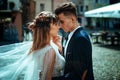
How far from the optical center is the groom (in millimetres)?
2895

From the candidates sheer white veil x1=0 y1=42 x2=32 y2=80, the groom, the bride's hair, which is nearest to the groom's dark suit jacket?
the groom

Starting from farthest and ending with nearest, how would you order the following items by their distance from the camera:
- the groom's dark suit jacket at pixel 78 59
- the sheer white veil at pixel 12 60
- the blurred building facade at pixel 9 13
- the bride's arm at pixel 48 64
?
1. the blurred building facade at pixel 9 13
2. the sheer white veil at pixel 12 60
3. the bride's arm at pixel 48 64
4. the groom's dark suit jacket at pixel 78 59

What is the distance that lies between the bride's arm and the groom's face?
0.79ft

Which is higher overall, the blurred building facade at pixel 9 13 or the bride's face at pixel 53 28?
the bride's face at pixel 53 28

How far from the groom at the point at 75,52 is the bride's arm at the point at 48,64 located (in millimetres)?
86

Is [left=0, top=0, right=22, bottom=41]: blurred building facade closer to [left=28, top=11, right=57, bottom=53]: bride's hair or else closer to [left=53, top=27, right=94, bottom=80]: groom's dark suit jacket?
[left=28, top=11, right=57, bottom=53]: bride's hair

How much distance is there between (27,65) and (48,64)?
268mm

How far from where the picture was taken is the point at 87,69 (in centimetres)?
294

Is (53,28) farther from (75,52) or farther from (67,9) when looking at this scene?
(75,52)

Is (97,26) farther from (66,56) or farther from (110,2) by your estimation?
(66,56)

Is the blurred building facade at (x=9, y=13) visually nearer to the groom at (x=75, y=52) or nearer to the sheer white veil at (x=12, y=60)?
the sheer white veil at (x=12, y=60)

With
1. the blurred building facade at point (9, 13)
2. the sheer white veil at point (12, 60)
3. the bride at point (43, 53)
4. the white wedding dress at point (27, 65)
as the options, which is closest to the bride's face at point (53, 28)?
the bride at point (43, 53)

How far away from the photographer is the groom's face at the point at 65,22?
307cm

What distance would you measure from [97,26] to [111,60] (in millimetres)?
54517
